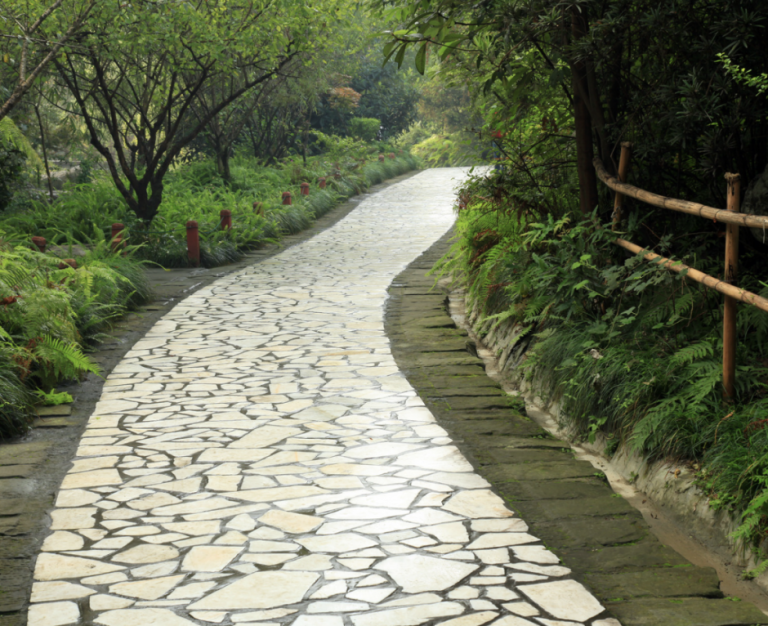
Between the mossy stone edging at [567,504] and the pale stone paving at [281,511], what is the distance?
5.4 inches

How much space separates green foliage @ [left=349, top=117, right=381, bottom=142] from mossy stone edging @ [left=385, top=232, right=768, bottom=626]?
2364 centimetres

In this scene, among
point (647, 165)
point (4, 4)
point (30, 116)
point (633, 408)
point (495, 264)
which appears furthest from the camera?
point (30, 116)

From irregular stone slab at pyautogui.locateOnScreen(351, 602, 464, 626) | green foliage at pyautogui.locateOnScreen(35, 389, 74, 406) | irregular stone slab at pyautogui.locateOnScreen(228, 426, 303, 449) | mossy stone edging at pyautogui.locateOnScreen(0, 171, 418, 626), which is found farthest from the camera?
green foliage at pyautogui.locateOnScreen(35, 389, 74, 406)

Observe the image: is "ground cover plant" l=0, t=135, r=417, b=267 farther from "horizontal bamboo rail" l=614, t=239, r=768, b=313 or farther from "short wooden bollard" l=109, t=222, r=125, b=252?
"horizontal bamboo rail" l=614, t=239, r=768, b=313

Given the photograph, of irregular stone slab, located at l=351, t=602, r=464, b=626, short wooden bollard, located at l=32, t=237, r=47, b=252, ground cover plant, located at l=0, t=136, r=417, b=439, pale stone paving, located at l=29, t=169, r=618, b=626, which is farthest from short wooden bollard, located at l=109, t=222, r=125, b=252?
irregular stone slab, located at l=351, t=602, r=464, b=626

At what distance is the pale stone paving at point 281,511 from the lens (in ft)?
10.3

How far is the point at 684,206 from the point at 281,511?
289cm

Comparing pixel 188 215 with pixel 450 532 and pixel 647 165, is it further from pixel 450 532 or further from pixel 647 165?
pixel 450 532

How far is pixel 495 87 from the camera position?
7.80 metres

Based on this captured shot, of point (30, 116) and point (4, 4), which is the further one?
point (30, 116)

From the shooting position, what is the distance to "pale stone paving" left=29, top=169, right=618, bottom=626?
3.14 meters

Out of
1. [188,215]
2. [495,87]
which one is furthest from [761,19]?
[188,215]

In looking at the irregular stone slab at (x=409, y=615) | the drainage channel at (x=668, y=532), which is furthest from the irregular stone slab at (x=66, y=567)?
the drainage channel at (x=668, y=532)

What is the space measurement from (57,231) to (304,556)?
10.7 metres
